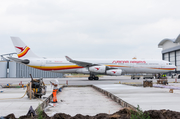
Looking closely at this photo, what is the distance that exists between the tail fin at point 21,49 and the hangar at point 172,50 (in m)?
39.6

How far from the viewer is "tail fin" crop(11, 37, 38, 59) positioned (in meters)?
33.1

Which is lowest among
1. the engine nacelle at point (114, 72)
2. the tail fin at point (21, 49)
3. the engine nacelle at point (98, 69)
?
the engine nacelle at point (114, 72)

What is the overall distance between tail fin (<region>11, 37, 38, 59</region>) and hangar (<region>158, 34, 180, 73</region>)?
130 ft

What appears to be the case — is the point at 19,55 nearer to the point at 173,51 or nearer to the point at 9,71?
the point at 9,71

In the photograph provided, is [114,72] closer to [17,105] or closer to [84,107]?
[84,107]

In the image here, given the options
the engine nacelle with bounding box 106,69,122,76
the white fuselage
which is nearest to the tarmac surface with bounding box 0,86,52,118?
the engine nacelle with bounding box 106,69,122,76

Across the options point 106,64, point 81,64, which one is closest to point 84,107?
point 81,64

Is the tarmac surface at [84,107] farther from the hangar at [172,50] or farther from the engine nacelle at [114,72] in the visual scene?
the hangar at [172,50]

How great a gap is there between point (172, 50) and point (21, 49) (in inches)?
1667

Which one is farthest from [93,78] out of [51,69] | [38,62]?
[38,62]

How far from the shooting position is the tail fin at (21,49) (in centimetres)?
3309

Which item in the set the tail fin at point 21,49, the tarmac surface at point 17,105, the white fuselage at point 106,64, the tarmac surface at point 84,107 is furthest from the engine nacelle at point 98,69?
the tarmac surface at point 17,105

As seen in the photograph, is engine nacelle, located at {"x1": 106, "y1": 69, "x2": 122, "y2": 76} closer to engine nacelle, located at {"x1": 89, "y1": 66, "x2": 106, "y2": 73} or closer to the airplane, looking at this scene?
the airplane

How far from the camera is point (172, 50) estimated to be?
58.6m
